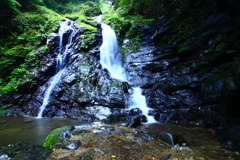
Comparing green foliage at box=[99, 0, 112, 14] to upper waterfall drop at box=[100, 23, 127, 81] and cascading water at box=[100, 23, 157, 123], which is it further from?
upper waterfall drop at box=[100, 23, 127, 81]

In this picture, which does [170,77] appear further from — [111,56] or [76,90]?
[111,56]

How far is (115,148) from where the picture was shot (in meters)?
3.21

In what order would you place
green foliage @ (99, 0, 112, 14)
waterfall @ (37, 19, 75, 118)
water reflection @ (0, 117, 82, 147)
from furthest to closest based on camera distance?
green foliage @ (99, 0, 112, 14) → waterfall @ (37, 19, 75, 118) → water reflection @ (0, 117, 82, 147)

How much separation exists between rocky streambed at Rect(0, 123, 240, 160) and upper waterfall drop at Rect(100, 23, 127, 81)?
24.1 feet

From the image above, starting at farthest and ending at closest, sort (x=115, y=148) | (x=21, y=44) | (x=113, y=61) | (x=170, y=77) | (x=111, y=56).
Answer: (x=111, y=56), (x=113, y=61), (x=21, y=44), (x=170, y=77), (x=115, y=148)

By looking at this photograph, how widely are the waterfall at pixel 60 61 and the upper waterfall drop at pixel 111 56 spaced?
10.4ft

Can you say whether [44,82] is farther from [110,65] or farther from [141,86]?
[141,86]

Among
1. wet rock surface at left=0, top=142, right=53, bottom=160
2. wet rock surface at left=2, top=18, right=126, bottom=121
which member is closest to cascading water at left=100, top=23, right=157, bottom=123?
wet rock surface at left=2, top=18, right=126, bottom=121

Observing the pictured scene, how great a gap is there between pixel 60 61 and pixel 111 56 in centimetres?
468

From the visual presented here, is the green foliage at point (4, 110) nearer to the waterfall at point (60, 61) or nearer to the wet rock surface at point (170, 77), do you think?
the wet rock surface at point (170, 77)

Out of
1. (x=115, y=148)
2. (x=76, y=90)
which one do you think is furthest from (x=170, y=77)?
(x=115, y=148)

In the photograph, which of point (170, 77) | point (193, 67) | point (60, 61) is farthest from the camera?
point (60, 61)

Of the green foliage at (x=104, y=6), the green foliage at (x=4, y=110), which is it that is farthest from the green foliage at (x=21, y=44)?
the green foliage at (x=104, y=6)

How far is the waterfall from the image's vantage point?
8656 millimetres
